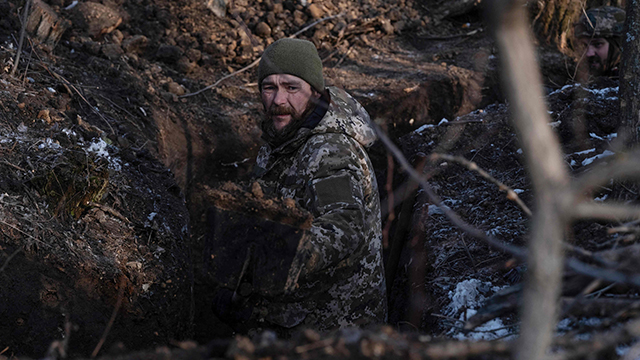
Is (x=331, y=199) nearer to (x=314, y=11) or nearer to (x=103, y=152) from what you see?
(x=103, y=152)

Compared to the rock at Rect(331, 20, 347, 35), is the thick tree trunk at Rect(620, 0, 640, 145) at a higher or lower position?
higher

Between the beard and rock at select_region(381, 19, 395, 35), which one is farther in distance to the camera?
rock at select_region(381, 19, 395, 35)

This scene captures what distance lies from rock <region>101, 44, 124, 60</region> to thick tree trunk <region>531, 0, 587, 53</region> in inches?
211

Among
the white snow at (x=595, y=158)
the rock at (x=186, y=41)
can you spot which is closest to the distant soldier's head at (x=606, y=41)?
the white snow at (x=595, y=158)

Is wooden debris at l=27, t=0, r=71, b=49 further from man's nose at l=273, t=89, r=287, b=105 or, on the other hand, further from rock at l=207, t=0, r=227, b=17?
man's nose at l=273, t=89, r=287, b=105

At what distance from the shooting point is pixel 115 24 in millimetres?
5656

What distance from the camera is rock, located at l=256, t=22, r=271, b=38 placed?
6.73m

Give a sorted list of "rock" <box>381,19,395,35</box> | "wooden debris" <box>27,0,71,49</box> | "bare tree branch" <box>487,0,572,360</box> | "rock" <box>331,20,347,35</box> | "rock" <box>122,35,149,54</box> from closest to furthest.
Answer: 1. "bare tree branch" <box>487,0,572,360</box>
2. "wooden debris" <box>27,0,71,49</box>
3. "rock" <box>122,35,149,54</box>
4. "rock" <box>331,20,347,35</box>
5. "rock" <box>381,19,395,35</box>

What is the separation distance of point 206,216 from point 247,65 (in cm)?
463

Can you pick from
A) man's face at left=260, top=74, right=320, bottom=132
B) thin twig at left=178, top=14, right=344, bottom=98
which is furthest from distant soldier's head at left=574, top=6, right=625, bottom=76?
man's face at left=260, top=74, right=320, bottom=132

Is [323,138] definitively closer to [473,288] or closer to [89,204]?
[473,288]

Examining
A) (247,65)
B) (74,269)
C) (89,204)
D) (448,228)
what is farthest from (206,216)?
(247,65)

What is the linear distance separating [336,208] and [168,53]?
427cm

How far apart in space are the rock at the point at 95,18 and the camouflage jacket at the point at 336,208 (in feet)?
11.4
